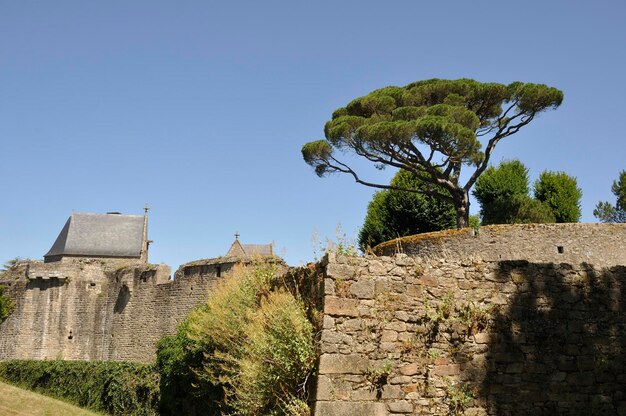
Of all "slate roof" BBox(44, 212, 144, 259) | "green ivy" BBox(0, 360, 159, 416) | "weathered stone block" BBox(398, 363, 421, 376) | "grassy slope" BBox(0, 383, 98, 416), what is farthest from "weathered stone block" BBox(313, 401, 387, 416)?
"slate roof" BBox(44, 212, 144, 259)

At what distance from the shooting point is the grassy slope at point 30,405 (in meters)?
18.1

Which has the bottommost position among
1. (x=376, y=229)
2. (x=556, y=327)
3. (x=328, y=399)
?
(x=328, y=399)

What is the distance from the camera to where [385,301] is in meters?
7.50

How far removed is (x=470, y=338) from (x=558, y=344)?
1.05 m

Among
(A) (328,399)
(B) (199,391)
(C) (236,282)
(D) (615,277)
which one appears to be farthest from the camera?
(B) (199,391)

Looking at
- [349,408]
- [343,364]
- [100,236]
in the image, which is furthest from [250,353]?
[100,236]

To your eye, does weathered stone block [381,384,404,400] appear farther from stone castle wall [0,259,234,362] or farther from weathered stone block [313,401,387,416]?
stone castle wall [0,259,234,362]

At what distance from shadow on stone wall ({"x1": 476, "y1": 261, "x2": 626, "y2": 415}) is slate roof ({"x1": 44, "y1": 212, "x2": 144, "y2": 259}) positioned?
31.1 m

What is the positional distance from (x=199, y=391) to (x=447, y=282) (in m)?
6.36

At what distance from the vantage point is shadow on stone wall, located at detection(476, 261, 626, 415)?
754 cm

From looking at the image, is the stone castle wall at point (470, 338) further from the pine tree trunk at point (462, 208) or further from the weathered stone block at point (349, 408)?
the pine tree trunk at point (462, 208)

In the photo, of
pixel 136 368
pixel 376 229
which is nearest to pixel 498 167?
pixel 376 229

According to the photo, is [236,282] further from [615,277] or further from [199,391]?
[615,277]

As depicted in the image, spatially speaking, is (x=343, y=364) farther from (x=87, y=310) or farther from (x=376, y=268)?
(x=87, y=310)
